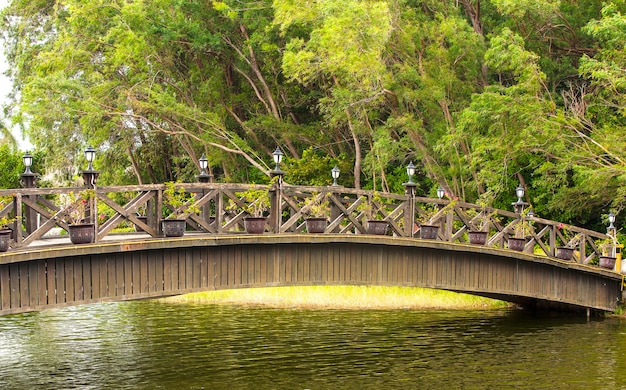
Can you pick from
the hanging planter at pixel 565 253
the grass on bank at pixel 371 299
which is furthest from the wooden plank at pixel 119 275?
the hanging planter at pixel 565 253

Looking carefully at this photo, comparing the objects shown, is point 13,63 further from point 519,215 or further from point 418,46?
point 519,215

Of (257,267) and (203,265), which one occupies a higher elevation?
(203,265)

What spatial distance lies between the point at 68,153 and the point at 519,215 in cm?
2550

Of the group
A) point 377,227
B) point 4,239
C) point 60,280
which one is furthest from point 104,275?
point 377,227

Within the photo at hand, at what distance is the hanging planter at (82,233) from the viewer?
15.7 metres

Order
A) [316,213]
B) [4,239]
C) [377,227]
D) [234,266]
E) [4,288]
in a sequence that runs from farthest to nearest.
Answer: [377,227] → [316,213] → [234,266] → [4,288] → [4,239]

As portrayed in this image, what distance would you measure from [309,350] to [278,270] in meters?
2.19

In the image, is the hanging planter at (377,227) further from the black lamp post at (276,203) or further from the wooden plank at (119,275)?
the wooden plank at (119,275)

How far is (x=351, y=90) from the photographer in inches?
1329

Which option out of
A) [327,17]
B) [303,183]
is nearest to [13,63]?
[303,183]

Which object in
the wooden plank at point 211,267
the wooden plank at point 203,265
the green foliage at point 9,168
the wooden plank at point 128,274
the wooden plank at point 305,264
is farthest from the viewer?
the green foliage at point 9,168

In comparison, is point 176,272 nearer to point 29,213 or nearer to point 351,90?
point 29,213

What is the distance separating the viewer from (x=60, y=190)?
15.4 metres

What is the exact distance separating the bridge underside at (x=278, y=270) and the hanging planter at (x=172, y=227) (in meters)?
0.28
